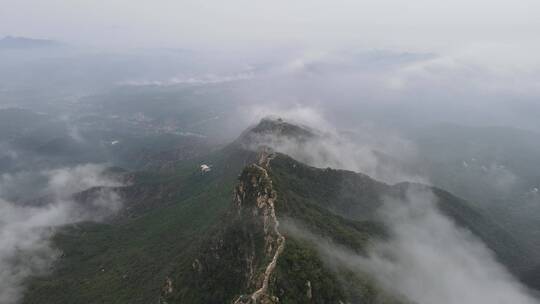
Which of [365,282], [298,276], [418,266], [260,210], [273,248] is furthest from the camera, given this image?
[418,266]

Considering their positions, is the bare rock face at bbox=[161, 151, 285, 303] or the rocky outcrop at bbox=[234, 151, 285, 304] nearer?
the rocky outcrop at bbox=[234, 151, 285, 304]

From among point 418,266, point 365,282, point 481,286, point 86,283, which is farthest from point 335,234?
point 86,283

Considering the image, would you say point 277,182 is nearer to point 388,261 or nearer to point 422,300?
point 388,261

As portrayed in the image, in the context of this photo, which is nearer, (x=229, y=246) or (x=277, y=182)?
(x=229, y=246)

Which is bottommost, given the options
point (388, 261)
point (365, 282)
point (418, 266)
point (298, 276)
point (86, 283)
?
point (86, 283)

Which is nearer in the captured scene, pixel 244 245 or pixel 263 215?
pixel 244 245

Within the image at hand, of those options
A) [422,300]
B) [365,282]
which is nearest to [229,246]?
[365,282]

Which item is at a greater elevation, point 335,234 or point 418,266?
point 335,234

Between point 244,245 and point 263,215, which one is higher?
point 263,215

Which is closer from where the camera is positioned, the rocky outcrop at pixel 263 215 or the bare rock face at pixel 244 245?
the rocky outcrop at pixel 263 215

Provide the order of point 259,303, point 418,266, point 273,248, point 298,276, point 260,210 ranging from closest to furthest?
point 259,303 → point 298,276 → point 273,248 → point 260,210 → point 418,266
